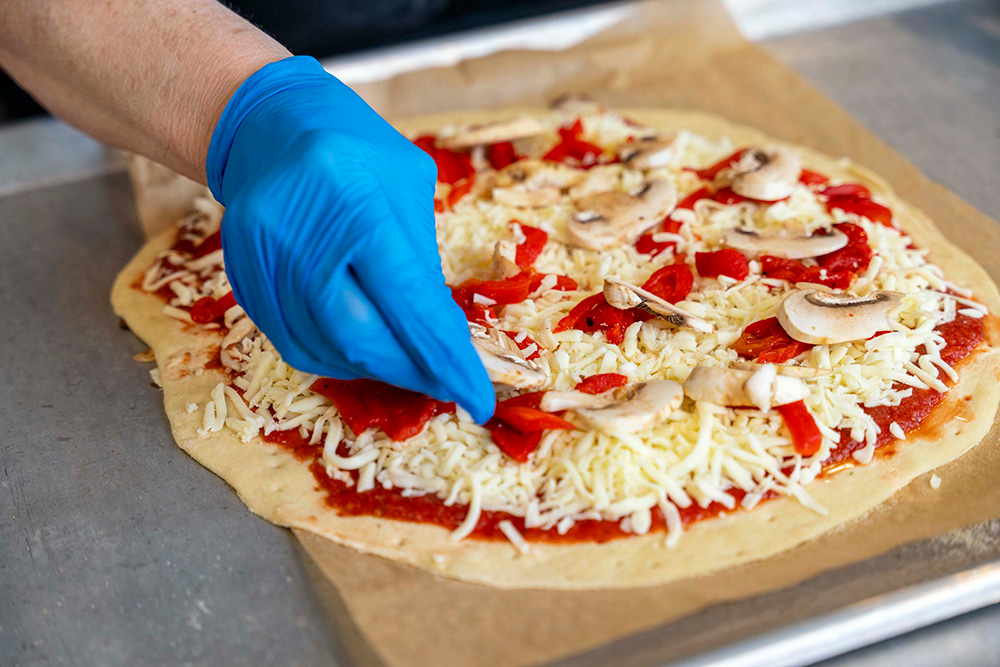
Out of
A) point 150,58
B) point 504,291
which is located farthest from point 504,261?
point 150,58

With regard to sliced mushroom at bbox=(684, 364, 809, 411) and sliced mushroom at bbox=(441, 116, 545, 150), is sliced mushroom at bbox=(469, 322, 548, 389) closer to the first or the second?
sliced mushroom at bbox=(684, 364, 809, 411)

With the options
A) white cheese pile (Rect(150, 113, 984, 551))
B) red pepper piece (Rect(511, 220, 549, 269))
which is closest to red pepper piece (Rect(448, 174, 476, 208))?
white cheese pile (Rect(150, 113, 984, 551))

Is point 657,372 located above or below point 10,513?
above

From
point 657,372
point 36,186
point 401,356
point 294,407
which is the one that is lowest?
point 36,186

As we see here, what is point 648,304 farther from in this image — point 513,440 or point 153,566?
point 153,566

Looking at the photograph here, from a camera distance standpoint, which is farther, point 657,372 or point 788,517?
point 657,372

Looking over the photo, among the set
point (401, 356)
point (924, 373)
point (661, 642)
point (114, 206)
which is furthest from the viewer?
point (114, 206)

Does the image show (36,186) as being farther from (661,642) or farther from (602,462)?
(661,642)

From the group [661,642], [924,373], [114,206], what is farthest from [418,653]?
[114,206]
